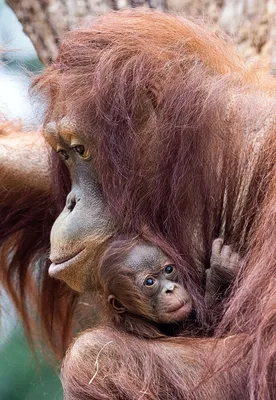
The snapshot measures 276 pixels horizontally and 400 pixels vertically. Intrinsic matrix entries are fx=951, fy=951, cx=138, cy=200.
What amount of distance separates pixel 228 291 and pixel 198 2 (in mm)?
1100

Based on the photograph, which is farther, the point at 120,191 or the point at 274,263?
the point at 120,191

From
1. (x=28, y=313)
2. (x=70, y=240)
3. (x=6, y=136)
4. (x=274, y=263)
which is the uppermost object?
(x=274, y=263)

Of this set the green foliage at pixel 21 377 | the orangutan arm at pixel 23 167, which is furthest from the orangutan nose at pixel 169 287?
the green foliage at pixel 21 377

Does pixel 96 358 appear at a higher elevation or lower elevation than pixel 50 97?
lower

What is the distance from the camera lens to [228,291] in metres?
1.78

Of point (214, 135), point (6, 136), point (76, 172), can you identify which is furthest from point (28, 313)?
point (214, 135)

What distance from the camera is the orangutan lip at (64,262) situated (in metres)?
1.81

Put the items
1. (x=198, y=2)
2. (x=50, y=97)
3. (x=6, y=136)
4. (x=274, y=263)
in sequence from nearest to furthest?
(x=274, y=263)
(x=50, y=97)
(x=6, y=136)
(x=198, y=2)

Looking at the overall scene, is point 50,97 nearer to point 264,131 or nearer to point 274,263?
point 264,131

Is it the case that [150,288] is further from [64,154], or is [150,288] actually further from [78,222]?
[64,154]

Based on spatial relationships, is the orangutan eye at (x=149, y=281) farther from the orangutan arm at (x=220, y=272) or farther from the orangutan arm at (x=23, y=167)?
the orangutan arm at (x=23, y=167)

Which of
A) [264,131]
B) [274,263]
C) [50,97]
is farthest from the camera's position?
[50,97]

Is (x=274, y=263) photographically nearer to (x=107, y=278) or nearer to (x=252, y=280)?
(x=252, y=280)

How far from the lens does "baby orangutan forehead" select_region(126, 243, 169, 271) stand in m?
1.77
